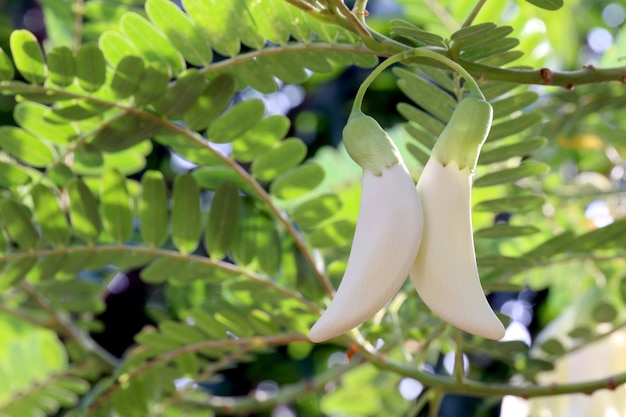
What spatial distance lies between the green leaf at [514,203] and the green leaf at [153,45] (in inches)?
10.3

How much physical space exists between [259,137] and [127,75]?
15 centimetres

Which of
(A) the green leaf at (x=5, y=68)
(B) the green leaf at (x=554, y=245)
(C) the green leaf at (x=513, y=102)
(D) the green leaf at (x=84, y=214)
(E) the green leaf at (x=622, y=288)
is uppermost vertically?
(A) the green leaf at (x=5, y=68)

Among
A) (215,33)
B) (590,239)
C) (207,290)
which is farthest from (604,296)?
Answer: (215,33)

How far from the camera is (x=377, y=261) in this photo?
17.4 inches

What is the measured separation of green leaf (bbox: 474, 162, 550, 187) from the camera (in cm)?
66

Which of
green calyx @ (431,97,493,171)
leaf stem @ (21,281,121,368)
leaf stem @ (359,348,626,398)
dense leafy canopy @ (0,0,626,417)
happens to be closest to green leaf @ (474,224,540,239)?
dense leafy canopy @ (0,0,626,417)

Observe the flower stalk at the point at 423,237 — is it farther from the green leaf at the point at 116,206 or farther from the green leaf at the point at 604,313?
the green leaf at the point at 604,313

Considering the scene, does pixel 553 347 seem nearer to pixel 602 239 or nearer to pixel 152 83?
pixel 602 239

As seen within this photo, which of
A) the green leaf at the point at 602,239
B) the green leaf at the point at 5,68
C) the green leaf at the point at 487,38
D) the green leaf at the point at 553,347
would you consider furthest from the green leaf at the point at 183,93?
the green leaf at the point at 553,347

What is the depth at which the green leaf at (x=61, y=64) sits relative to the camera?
0.66 meters

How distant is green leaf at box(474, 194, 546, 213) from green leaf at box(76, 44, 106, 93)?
31 cm

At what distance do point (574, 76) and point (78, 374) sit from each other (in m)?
0.73

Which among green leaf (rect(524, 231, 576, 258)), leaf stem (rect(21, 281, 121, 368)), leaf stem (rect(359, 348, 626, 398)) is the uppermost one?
green leaf (rect(524, 231, 576, 258))

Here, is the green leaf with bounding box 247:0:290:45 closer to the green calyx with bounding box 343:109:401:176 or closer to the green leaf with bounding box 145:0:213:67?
the green leaf with bounding box 145:0:213:67
